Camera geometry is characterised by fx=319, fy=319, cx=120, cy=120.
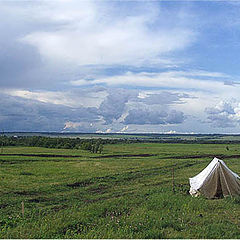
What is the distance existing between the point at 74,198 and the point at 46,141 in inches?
3831

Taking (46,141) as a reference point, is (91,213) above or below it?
above

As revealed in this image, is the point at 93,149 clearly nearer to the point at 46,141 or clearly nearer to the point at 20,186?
the point at 46,141

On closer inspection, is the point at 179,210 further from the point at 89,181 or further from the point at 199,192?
the point at 89,181

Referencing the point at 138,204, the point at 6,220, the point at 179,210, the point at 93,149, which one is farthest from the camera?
the point at 93,149

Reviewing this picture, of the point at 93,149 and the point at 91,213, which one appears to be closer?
the point at 91,213

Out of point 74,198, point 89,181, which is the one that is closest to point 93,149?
point 89,181

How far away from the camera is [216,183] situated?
67.0 ft

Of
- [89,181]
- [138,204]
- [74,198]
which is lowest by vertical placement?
[89,181]

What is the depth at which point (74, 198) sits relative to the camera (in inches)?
822

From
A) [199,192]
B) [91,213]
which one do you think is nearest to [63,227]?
[91,213]

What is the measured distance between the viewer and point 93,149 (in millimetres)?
92312

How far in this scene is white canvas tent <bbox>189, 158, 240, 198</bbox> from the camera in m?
20.0

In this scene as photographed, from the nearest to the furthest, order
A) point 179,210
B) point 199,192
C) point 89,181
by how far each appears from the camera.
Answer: point 179,210 < point 199,192 < point 89,181

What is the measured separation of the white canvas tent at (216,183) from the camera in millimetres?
20000
